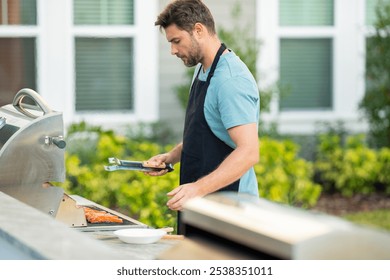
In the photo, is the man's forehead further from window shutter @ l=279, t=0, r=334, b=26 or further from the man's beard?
window shutter @ l=279, t=0, r=334, b=26

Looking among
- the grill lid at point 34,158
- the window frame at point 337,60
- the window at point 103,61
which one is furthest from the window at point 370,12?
the grill lid at point 34,158

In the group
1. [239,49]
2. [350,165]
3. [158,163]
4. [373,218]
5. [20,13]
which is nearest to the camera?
[158,163]

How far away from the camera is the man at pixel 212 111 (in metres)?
3.56

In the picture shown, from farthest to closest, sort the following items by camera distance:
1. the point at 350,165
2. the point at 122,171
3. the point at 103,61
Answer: the point at 350,165, the point at 103,61, the point at 122,171

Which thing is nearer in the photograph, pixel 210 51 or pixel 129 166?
pixel 129 166

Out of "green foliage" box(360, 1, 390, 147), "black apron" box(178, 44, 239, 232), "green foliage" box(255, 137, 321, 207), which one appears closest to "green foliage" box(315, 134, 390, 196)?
"green foliage" box(360, 1, 390, 147)

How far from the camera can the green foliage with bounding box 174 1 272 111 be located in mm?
8836

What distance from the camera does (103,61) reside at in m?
8.99

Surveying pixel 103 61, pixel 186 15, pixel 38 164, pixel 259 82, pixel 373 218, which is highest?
pixel 186 15

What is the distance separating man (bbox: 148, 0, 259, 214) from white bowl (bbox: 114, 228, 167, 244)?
28 cm

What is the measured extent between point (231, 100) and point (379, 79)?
231 inches

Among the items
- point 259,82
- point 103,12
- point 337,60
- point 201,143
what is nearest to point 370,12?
point 337,60

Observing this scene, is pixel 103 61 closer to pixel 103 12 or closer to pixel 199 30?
pixel 103 12
